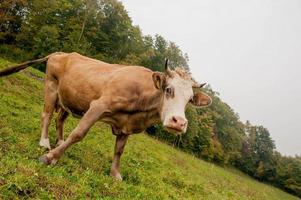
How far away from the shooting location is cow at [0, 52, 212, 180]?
8211 mm

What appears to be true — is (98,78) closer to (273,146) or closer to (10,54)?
(10,54)

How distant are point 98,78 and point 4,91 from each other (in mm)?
11379

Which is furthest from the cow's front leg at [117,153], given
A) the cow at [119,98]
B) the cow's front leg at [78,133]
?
the cow's front leg at [78,133]

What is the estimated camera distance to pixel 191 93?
8430 mm

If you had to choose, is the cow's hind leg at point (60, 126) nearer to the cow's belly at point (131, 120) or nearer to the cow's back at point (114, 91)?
the cow's back at point (114, 91)

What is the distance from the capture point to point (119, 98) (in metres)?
8.63

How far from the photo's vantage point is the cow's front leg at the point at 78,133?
8164mm

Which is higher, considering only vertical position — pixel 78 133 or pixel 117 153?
pixel 78 133

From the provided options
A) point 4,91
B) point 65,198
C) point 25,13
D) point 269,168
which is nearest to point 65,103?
point 65,198

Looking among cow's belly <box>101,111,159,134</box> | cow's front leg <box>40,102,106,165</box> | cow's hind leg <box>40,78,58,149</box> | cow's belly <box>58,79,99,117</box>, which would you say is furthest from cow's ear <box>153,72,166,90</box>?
cow's hind leg <box>40,78,58,149</box>

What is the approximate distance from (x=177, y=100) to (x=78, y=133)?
96.1 inches

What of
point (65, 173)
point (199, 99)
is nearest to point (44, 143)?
point (65, 173)

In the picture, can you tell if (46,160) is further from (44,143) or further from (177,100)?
(177,100)

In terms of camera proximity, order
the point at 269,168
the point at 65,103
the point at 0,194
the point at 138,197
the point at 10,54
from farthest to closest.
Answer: the point at 269,168 → the point at 10,54 → the point at 65,103 → the point at 138,197 → the point at 0,194
